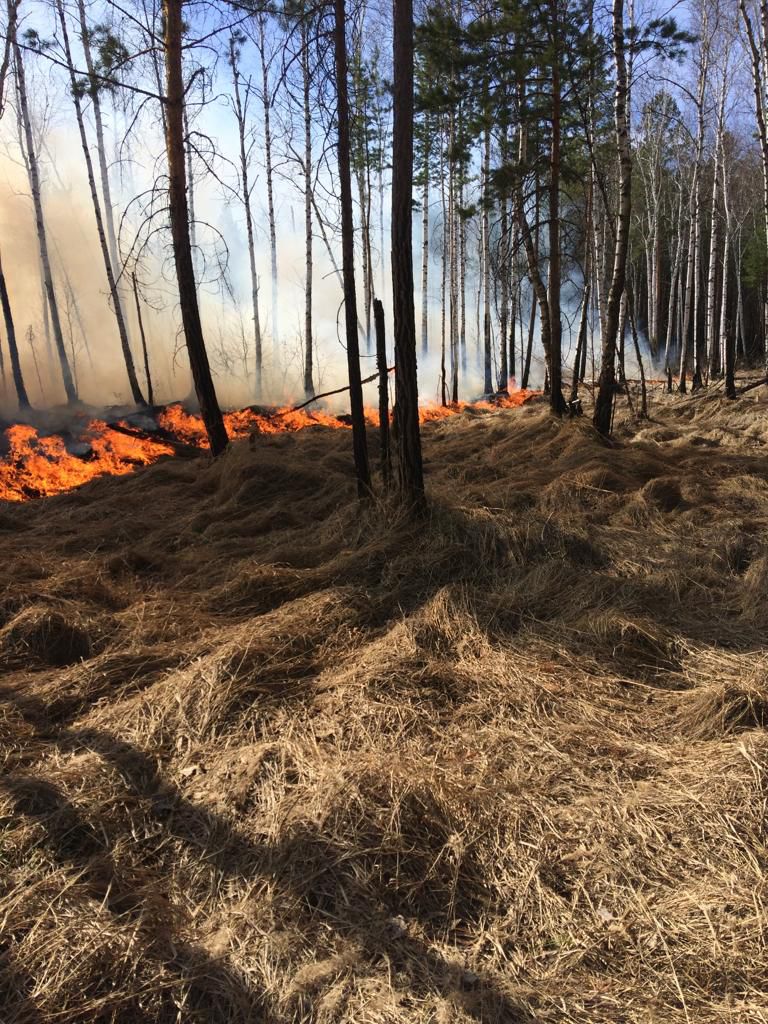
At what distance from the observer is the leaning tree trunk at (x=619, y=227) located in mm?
8580

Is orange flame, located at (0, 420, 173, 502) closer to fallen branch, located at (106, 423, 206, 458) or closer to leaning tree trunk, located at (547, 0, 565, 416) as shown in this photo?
fallen branch, located at (106, 423, 206, 458)

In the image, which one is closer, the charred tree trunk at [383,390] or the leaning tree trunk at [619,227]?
the charred tree trunk at [383,390]

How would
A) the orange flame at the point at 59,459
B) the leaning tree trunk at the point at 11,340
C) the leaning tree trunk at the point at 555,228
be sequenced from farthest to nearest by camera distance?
the leaning tree trunk at the point at 11,340 → the orange flame at the point at 59,459 → the leaning tree trunk at the point at 555,228

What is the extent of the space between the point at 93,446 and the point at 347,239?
9.37m

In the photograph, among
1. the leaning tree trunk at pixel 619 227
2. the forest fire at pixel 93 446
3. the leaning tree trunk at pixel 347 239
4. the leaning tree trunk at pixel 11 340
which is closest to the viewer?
the leaning tree trunk at pixel 347 239

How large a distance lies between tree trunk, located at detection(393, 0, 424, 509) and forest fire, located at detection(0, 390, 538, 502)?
5288 millimetres

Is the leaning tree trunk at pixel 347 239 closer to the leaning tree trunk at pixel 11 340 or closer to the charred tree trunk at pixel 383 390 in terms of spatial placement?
the charred tree trunk at pixel 383 390

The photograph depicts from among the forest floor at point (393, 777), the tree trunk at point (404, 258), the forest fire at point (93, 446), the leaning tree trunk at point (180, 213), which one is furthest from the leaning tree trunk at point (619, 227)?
the leaning tree trunk at point (180, 213)

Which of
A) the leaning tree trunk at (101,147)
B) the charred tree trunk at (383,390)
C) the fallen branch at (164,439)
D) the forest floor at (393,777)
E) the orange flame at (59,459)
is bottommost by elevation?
the orange flame at (59,459)

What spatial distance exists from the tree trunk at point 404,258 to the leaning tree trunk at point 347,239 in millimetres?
571

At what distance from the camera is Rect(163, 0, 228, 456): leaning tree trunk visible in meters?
7.93

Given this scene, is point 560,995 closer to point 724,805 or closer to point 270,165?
point 724,805

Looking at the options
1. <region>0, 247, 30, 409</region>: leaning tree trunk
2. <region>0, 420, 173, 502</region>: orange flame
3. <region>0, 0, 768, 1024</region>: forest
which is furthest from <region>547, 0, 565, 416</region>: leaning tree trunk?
<region>0, 247, 30, 409</region>: leaning tree trunk

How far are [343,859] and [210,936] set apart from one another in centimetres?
47
